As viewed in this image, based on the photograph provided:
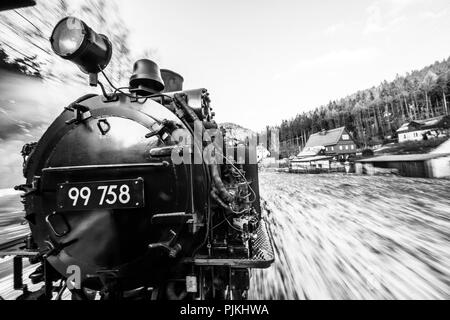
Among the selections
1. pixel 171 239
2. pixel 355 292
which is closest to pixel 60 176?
pixel 171 239

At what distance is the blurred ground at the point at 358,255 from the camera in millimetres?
3035

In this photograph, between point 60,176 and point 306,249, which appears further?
point 306,249

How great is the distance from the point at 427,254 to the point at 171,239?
17.1ft

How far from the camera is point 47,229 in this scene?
6.03ft

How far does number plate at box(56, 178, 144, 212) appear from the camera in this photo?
5.31 ft

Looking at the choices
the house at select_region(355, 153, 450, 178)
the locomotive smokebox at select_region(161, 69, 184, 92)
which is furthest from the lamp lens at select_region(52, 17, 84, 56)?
→ the house at select_region(355, 153, 450, 178)

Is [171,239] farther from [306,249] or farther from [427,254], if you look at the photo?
[427,254]

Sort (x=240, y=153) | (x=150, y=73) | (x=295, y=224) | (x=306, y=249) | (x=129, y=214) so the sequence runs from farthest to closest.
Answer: (x=295, y=224)
(x=306, y=249)
(x=240, y=153)
(x=150, y=73)
(x=129, y=214)

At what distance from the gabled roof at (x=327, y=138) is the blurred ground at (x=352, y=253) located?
51.7m

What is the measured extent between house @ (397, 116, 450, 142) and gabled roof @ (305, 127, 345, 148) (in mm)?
12159

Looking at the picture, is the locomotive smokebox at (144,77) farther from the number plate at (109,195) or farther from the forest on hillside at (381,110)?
the forest on hillside at (381,110)

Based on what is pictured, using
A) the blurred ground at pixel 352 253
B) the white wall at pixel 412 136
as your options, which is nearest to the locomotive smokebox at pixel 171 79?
the blurred ground at pixel 352 253

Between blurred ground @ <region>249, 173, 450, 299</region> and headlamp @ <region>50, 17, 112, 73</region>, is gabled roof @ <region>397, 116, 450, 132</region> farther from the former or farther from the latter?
headlamp @ <region>50, 17, 112, 73</region>

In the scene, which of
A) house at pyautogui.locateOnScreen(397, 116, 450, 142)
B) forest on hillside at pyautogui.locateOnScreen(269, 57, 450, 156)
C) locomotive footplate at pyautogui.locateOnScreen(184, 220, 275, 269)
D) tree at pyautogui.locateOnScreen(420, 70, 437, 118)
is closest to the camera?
locomotive footplate at pyautogui.locateOnScreen(184, 220, 275, 269)
